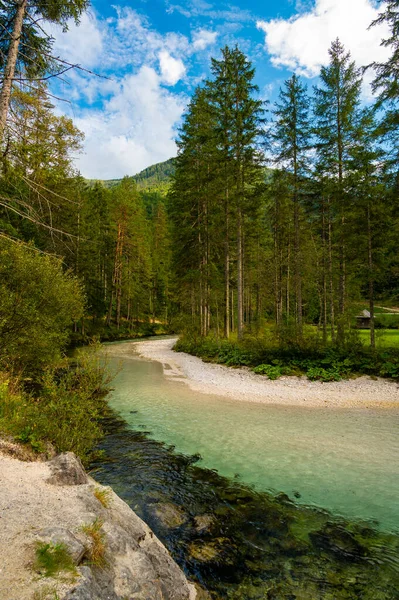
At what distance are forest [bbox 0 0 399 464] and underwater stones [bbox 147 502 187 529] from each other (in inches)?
114

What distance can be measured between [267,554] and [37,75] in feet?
38.2

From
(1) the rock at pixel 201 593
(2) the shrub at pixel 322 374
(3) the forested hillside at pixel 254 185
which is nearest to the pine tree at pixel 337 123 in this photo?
(3) the forested hillside at pixel 254 185

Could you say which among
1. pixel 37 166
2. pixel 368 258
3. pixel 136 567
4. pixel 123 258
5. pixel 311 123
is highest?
pixel 311 123

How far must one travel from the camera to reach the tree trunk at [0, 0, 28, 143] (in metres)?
6.68

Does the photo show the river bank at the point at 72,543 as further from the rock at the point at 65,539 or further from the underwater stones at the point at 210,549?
the underwater stones at the point at 210,549

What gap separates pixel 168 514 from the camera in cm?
446

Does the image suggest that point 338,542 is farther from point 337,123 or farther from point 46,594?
point 337,123

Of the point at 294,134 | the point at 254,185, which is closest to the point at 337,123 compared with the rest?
the point at 294,134

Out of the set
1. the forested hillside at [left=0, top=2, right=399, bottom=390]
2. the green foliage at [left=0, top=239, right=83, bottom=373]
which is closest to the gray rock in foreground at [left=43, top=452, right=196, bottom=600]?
the forested hillside at [left=0, top=2, right=399, bottom=390]

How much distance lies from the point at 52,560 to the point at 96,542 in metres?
0.49

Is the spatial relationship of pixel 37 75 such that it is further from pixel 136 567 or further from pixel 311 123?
pixel 311 123

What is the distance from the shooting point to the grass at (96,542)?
2.52 m

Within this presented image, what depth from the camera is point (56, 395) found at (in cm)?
570

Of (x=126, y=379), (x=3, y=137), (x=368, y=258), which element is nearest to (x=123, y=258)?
(x=126, y=379)
